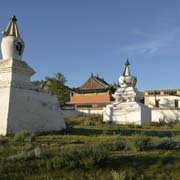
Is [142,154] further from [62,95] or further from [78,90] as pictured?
[78,90]

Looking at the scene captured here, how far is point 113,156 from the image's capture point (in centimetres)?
672

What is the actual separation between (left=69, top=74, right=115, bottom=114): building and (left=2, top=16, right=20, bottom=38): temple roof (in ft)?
87.7

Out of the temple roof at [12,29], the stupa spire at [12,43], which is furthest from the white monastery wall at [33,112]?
the temple roof at [12,29]

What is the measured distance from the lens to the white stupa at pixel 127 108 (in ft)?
78.6

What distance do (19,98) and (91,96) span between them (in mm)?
33043

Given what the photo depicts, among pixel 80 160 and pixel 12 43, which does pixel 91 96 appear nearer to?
pixel 12 43

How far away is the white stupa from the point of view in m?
23.9

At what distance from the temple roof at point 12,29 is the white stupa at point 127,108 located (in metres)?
14.4

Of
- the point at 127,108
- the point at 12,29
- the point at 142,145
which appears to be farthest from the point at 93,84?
the point at 142,145

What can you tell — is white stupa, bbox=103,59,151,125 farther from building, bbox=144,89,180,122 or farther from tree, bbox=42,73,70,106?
tree, bbox=42,73,70,106

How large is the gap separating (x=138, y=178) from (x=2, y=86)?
8.87 metres

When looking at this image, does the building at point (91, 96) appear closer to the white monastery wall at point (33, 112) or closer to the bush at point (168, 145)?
the white monastery wall at point (33, 112)

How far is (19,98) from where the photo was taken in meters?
11.9

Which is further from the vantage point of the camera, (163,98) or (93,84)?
(93,84)
